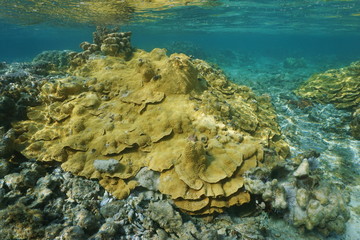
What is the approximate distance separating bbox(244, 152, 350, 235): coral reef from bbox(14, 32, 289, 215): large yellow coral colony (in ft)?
1.20

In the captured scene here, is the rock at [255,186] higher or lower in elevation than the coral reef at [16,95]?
lower

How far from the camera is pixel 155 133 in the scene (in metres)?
5.07

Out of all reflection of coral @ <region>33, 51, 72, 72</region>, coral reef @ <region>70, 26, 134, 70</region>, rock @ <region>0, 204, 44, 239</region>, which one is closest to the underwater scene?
rock @ <region>0, 204, 44, 239</region>

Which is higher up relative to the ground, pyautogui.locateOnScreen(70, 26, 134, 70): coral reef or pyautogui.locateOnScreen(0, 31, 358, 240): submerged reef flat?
pyautogui.locateOnScreen(70, 26, 134, 70): coral reef

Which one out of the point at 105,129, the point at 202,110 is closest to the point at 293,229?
the point at 202,110

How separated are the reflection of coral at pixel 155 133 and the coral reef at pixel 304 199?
37cm

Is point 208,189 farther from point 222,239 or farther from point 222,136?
point 222,136

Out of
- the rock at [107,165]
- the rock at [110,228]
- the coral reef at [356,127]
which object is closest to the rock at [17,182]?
the rock at [107,165]

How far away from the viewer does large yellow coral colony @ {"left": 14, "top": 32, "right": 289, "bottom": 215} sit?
420cm

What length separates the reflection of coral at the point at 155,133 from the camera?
13.8 ft

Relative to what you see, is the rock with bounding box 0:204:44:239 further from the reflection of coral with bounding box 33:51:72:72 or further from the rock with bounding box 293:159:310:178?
the reflection of coral with bounding box 33:51:72:72

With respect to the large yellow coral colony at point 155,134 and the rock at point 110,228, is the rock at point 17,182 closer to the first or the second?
the large yellow coral colony at point 155,134

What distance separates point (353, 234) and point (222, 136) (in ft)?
10.9

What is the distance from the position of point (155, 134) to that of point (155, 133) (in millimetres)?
34
